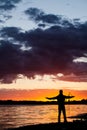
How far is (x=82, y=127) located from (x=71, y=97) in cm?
321

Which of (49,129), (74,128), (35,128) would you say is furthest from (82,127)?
(35,128)

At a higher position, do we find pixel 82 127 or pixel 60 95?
pixel 60 95

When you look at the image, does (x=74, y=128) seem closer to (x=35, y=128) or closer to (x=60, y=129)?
(x=60, y=129)

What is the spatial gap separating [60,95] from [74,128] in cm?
398

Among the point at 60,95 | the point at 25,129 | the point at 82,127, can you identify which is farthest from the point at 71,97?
the point at 25,129

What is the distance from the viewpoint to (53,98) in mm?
31672

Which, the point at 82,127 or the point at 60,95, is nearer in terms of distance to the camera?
the point at 82,127

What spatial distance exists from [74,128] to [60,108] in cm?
364

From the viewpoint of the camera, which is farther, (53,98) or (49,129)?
(53,98)

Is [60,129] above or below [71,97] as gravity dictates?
below

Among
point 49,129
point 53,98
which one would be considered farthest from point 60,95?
point 49,129

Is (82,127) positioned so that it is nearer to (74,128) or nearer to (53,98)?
(74,128)

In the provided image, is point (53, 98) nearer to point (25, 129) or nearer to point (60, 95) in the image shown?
point (60, 95)

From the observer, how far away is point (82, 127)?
29281mm
